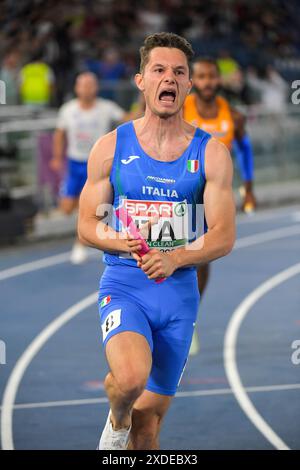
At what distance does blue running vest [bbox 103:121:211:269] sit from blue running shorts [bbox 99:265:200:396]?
12 centimetres

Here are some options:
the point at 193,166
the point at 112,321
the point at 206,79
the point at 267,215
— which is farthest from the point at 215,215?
the point at 267,215

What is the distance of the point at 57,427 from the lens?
910 centimetres

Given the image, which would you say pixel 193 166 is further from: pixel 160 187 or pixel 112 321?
pixel 112 321

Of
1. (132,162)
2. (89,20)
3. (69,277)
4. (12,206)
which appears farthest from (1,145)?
(132,162)

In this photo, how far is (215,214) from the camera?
6.68 meters

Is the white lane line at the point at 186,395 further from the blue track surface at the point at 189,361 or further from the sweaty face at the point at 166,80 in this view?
the sweaty face at the point at 166,80

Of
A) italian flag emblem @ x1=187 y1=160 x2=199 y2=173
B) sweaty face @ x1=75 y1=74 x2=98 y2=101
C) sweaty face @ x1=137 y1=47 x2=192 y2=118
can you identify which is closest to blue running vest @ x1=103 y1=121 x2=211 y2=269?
italian flag emblem @ x1=187 y1=160 x2=199 y2=173

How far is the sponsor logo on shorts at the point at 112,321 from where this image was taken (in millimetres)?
6625

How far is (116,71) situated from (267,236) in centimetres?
706

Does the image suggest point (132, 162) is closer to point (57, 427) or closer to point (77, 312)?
point (57, 427)

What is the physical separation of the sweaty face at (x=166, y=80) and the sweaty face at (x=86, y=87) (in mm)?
9478

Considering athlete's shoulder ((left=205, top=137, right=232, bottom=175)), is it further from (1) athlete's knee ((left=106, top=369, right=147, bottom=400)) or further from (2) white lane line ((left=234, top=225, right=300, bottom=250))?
(2) white lane line ((left=234, top=225, right=300, bottom=250))

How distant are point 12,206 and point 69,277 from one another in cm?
235

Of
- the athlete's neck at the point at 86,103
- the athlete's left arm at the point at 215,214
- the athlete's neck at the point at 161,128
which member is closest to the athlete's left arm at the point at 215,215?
the athlete's left arm at the point at 215,214
